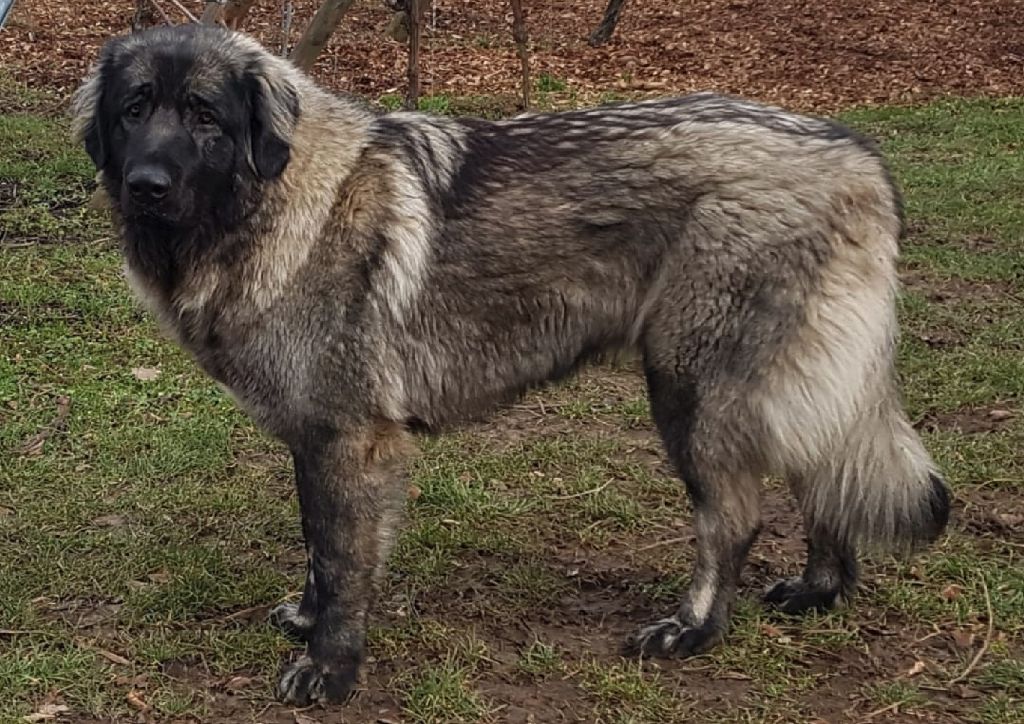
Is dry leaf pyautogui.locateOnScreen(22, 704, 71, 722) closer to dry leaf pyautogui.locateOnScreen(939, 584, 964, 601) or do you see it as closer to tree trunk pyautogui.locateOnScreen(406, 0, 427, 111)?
dry leaf pyautogui.locateOnScreen(939, 584, 964, 601)

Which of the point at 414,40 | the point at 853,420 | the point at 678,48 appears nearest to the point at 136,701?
the point at 853,420

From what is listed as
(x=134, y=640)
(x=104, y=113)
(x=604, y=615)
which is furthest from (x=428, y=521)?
(x=104, y=113)

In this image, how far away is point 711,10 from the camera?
16844 millimetres

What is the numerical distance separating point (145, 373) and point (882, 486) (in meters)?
3.49

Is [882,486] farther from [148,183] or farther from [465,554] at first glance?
[148,183]

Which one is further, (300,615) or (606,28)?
(606,28)

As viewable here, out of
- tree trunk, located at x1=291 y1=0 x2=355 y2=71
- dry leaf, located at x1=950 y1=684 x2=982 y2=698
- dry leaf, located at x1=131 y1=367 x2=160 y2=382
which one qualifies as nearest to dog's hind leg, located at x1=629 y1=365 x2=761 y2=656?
dry leaf, located at x1=950 y1=684 x2=982 y2=698

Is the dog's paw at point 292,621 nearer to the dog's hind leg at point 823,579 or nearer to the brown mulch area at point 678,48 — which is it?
the dog's hind leg at point 823,579

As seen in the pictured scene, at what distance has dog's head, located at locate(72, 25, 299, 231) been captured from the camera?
10.5ft

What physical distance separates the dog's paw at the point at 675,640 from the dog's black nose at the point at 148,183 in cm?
190

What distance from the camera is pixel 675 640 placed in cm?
365

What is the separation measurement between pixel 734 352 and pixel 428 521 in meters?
1.50

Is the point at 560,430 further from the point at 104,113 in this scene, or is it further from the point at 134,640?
the point at 104,113

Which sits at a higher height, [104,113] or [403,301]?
[104,113]
